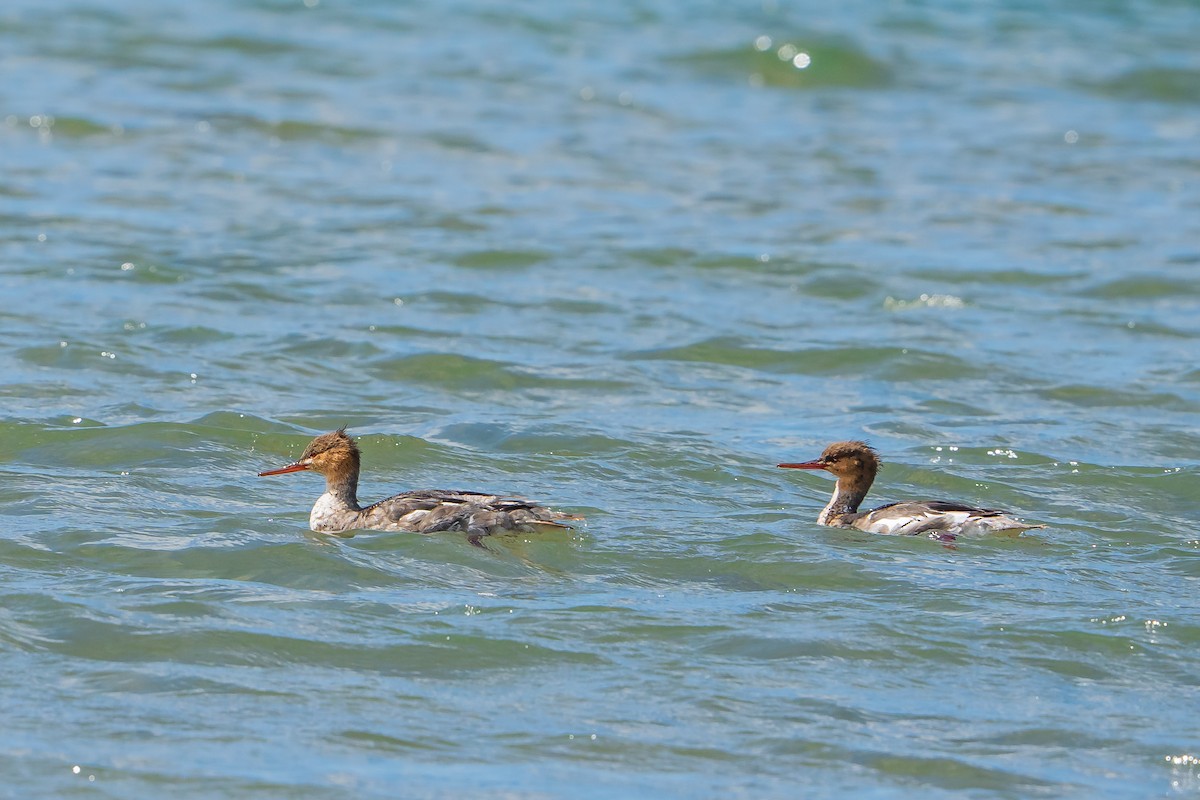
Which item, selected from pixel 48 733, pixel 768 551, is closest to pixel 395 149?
pixel 768 551

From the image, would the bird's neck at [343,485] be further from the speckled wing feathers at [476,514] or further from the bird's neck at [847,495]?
the bird's neck at [847,495]

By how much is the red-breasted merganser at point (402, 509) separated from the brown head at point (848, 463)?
65.1 inches

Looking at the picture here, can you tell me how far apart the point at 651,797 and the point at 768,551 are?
8.75 feet

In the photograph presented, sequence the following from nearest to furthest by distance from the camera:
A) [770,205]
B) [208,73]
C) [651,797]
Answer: [651,797] → [770,205] → [208,73]

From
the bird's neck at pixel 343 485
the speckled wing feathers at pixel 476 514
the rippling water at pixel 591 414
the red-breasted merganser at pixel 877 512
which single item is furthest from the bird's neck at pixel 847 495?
the bird's neck at pixel 343 485

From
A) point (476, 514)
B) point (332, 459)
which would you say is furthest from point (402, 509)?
point (332, 459)

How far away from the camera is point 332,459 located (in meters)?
9.32

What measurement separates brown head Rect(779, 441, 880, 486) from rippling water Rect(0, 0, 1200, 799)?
0.32m

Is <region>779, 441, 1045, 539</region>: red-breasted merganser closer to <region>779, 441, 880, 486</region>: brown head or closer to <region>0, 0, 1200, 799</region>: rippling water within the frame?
<region>779, 441, 880, 486</region>: brown head

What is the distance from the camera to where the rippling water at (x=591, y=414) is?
6.82m

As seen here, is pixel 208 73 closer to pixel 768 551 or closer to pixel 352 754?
pixel 768 551

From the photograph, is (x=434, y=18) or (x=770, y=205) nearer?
(x=770, y=205)

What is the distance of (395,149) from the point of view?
1997 cm

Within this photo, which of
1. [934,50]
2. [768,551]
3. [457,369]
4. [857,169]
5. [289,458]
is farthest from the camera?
[934,50]
